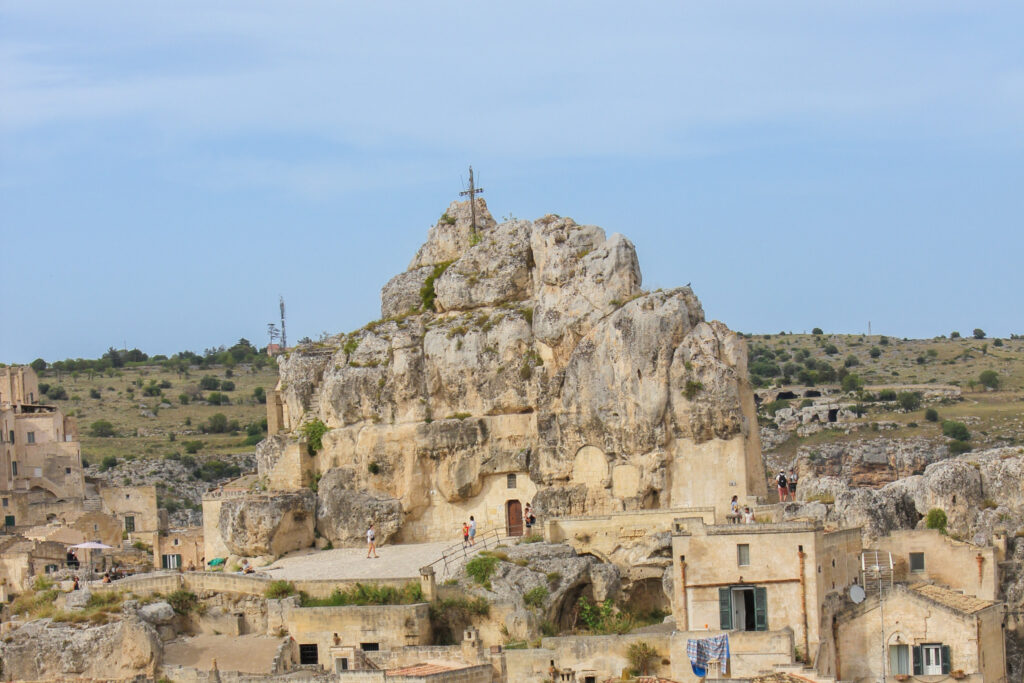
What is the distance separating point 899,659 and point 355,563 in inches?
722

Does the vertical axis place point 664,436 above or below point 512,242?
below

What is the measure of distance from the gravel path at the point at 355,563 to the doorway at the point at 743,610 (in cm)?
1115

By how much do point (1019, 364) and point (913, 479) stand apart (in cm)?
6320

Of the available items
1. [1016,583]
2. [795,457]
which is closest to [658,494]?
[1016,583]

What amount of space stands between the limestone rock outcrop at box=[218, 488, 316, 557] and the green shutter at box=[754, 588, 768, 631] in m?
19.1

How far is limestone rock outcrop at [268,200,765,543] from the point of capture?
58969 mm

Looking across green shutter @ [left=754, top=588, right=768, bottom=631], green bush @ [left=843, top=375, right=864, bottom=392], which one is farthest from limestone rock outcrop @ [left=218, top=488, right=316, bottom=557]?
green bush @ [left=843, top=375, right=864, bottom=392]

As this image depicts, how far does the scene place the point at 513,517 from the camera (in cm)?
6256

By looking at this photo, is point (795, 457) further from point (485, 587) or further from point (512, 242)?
point (485, 587)

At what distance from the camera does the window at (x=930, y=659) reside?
48.0 m

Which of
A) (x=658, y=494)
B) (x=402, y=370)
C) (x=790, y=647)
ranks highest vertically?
(x=402, y=370)

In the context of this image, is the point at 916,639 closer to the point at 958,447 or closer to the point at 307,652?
the point at 307,652

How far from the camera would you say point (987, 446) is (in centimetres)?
9681

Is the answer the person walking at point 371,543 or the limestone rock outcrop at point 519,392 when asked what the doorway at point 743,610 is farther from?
the person walking at point 371,543
